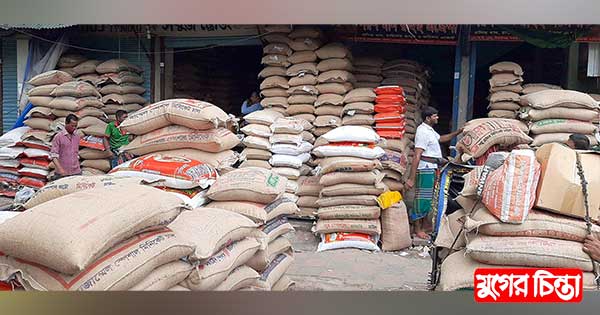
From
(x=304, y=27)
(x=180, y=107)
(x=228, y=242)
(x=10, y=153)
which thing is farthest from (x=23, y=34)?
(x=228, y=242)

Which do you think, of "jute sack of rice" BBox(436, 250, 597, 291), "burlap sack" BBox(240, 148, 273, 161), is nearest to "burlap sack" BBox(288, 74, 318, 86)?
"burlap sack" BBox(240, 148, 273, 161)

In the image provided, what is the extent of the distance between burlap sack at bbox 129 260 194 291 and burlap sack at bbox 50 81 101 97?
4427 mm

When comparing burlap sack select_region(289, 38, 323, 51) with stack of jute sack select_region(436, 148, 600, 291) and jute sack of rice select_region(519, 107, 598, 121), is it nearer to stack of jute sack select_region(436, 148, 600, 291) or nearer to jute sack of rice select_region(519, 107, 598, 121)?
jute sack of rice select_region(519, 107, 598, 121)

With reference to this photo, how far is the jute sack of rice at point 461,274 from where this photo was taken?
92.1 inches

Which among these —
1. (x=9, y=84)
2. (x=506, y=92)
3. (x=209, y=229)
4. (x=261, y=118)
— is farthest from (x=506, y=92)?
(x=9, y=84)

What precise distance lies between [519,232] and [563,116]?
119 inches

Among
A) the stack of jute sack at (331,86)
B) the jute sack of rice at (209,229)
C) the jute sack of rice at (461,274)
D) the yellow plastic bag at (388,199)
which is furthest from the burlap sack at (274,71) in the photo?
the jute sack of rice at (461,274)

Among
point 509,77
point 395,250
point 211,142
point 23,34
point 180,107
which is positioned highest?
point 23,34

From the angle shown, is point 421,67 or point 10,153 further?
point 421,67

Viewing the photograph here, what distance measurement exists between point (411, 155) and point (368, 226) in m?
1.52

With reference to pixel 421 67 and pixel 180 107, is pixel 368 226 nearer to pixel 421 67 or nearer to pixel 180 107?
pixel 180 107

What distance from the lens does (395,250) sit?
4.99m

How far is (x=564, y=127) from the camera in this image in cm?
498

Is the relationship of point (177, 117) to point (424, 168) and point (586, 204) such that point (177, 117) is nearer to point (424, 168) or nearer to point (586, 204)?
point (586, 204)
